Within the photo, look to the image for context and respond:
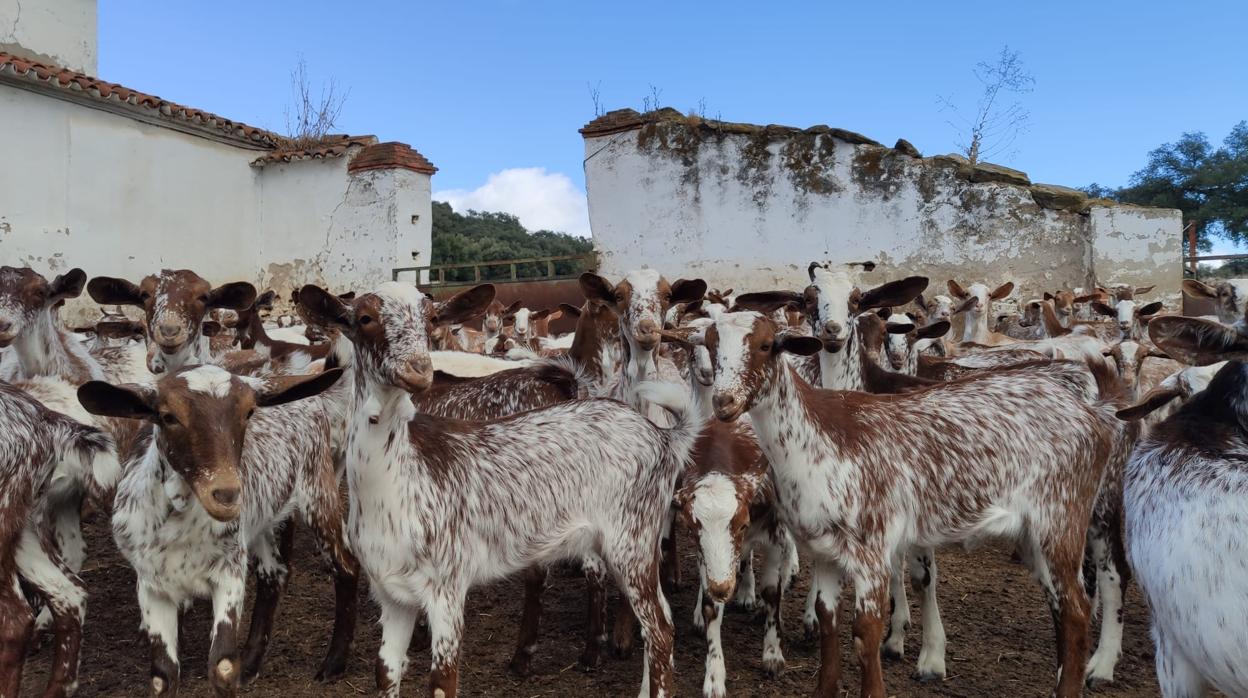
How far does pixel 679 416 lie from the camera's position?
5191mm

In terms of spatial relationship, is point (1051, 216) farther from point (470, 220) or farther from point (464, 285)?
point (470, 220)

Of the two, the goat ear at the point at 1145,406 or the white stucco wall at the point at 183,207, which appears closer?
the goat ear at the point at 1145,406

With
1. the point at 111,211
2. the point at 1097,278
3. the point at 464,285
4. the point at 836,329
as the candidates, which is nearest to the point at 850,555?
the point at 836,329

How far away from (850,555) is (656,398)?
1.40 meters

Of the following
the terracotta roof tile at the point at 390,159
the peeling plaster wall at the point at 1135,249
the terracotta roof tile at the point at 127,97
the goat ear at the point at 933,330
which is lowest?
the goat ear at the point at 933,330

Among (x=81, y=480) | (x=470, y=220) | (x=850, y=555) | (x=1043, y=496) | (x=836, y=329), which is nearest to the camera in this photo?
(x=850, y=555)

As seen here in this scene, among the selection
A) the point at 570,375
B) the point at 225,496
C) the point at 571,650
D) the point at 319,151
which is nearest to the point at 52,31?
the point at 319,151

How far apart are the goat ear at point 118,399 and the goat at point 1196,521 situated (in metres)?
3.62

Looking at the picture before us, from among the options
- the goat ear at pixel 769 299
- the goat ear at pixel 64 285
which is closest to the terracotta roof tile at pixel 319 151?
the goat ear at pixel 64 285

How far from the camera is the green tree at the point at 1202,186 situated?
1177 inches

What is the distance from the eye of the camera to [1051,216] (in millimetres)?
14555

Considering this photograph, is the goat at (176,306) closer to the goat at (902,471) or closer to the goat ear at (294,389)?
the goat ear at (294,389)

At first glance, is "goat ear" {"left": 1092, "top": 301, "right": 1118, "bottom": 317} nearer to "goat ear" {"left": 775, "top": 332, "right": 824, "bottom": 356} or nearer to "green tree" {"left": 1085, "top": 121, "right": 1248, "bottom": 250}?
"goat ear" {"left": 775, "top": 332, "right": 824, "bottom": 356}

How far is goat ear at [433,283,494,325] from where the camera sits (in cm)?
421
